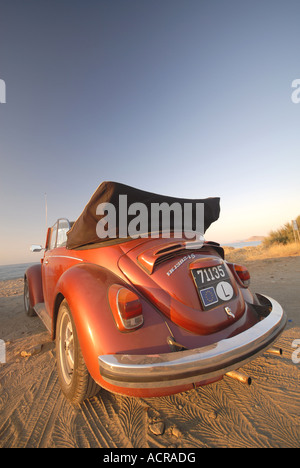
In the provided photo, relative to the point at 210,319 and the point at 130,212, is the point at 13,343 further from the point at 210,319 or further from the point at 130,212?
the point at 210,319

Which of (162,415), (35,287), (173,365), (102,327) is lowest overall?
(162,415)

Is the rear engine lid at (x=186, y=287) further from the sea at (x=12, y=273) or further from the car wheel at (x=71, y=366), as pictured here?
the sea at (x=12, y=273)

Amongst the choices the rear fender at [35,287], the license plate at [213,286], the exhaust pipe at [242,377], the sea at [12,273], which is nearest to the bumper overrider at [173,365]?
the exhaust pipe at [242,377]

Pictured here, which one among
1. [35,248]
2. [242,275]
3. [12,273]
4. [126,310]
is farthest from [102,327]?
[12,273]

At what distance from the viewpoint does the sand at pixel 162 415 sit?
1.29 meters

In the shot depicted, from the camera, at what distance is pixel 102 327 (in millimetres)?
1380

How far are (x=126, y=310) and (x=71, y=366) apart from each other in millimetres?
963

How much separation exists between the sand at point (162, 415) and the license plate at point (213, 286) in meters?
0.75

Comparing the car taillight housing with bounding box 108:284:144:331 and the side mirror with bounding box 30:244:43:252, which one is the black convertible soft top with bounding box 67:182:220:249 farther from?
the side mirror with bounding box 30:244:43:252

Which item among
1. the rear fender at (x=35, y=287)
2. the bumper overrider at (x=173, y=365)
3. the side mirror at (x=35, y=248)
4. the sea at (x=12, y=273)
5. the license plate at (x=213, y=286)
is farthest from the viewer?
the sea at (x=12, y=273)

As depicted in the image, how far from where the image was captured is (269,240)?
18016 mm

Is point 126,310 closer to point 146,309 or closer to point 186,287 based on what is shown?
point 146,309
